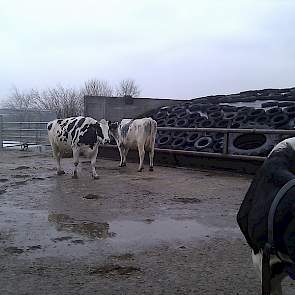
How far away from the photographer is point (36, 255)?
480 centimetres

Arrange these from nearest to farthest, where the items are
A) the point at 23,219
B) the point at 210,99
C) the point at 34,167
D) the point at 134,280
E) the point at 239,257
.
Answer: the point at 134,280 → the point at 239,257 → the point at 23,219 → the point at 34,167 → the point at 210,99

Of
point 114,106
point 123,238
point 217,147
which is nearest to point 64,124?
point 217,147

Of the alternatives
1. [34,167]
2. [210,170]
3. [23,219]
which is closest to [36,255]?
[23,219]

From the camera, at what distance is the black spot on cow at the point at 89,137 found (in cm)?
1086

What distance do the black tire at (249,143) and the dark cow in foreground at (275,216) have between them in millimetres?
8645

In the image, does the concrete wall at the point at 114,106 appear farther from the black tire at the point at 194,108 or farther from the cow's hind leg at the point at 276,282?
the cow's hind leg at the point at 276,282

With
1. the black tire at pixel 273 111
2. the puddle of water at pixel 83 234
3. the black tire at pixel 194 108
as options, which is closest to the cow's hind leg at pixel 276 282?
the puddle of water at pixel 83 234

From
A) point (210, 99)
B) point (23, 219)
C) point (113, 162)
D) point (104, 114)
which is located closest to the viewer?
point (23, 219)

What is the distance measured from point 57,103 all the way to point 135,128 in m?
32.5

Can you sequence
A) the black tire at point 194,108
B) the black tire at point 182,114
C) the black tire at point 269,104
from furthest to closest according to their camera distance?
1. the black tire at point 194,108
2. the black tire at point 182,114
3. the black tire at point 269,104

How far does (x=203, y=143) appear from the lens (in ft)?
42.1

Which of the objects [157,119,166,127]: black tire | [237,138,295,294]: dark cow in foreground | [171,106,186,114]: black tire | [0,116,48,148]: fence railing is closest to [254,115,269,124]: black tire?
[157,119,166,127]: black tire

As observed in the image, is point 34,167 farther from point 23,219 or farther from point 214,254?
point 214,254

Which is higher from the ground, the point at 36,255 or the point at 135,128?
the point at 135,128
